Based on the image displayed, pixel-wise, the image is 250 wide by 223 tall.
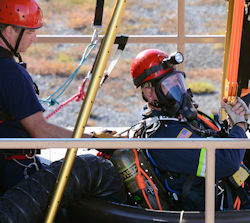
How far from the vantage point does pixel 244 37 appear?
160 inches

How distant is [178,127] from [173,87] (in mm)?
258

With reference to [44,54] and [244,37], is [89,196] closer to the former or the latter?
[244,37]

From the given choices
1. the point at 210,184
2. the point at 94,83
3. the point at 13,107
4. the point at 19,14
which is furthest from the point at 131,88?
the point at 210,184

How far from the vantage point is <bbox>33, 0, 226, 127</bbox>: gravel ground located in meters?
12.2

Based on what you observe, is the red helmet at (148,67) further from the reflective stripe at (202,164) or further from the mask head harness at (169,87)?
the reflective stripe at (202,164)

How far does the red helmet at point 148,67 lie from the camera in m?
3.75

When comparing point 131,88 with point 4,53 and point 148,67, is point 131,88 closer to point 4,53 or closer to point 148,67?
point 148,67

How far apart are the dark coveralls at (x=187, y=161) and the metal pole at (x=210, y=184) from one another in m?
0.60

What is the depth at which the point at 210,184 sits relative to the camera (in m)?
2.85

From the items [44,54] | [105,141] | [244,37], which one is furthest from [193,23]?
[105,141]

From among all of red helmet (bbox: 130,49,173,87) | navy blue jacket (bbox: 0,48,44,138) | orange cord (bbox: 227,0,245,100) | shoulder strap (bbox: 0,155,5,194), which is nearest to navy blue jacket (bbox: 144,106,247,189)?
red helmet (bbox: 130,49,173,87)

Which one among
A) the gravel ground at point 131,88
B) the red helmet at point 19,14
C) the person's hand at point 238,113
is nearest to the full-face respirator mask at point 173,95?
the person's hand at point 238,113

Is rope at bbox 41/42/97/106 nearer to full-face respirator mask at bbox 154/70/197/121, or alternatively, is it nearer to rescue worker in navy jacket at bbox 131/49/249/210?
rescue worker in navy jacket at bbox 131/49/249/210

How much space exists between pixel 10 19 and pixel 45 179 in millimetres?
950
